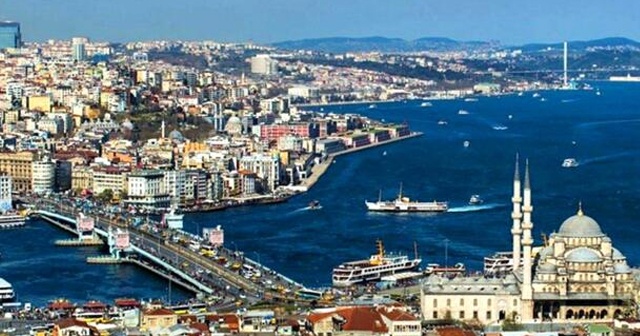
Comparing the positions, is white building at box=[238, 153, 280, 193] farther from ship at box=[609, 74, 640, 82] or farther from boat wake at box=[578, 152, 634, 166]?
ship at box=[609, 74, 640, 82]

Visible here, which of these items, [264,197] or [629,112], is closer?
[264,197]

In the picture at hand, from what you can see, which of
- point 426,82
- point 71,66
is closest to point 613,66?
point 426,82

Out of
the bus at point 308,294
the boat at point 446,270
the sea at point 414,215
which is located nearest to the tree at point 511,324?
the boat at point 446,270

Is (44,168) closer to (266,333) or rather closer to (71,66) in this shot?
(266,333)

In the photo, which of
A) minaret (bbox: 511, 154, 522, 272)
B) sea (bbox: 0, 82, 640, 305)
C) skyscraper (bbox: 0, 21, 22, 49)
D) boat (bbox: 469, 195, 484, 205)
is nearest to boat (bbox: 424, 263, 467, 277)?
sea (bbox: 0, 82, 640, 305)

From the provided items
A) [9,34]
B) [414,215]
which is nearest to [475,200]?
[414,215]

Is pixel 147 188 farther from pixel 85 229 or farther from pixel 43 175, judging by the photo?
pixel 85 229
